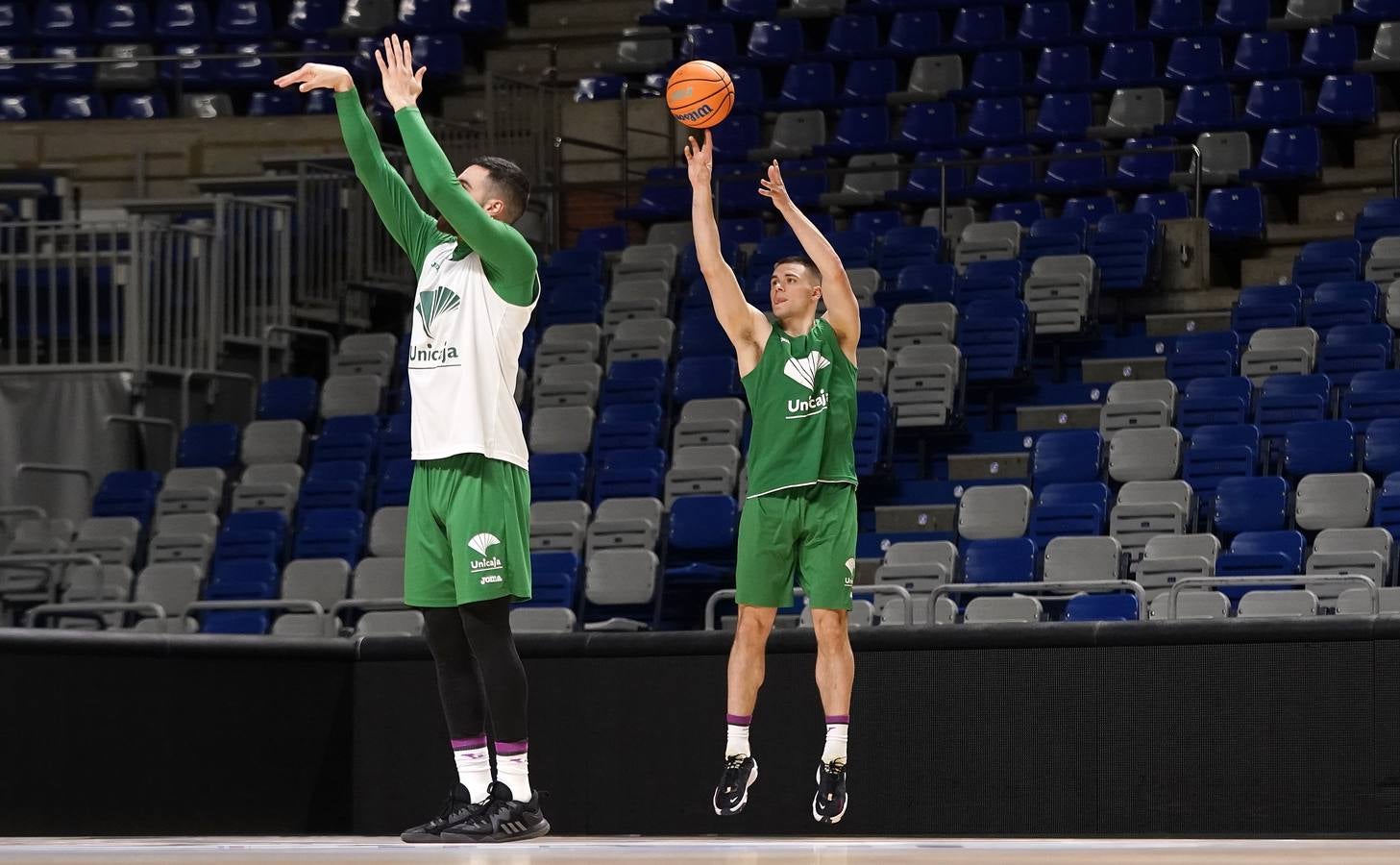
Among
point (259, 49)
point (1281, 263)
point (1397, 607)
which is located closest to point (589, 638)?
point (1397, 607)

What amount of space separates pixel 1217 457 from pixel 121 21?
12.8 metres

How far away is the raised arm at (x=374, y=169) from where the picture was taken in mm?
6066

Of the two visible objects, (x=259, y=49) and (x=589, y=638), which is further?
(x=259, y=49)

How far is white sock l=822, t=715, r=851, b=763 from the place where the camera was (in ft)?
24.0

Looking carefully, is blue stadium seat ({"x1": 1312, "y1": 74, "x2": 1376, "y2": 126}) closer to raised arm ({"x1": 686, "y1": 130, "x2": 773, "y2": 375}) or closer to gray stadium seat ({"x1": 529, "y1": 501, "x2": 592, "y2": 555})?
gray stadium seat ({"x1": 529, "y1": 501, "x2": 592, "y2": 555})

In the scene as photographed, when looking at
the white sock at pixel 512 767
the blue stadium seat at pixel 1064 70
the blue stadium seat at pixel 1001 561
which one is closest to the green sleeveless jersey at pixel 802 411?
the white sock at pixel 512 767

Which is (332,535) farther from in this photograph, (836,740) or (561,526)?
(836,740)

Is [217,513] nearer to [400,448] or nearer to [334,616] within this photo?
[400,448]

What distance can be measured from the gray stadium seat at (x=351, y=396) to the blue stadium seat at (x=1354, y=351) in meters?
6.58

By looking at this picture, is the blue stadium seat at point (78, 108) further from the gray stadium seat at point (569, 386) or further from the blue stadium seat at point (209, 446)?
the gray stadium seat at point (569, 386)

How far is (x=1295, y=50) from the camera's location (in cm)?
1775

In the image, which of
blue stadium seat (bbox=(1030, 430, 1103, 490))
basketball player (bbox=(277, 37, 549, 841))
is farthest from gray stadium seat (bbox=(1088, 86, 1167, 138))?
basketball player (bbox=(277, 37, 549, 841))

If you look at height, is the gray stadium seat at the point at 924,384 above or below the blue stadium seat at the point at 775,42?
below

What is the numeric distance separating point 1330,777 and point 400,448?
8.13m
